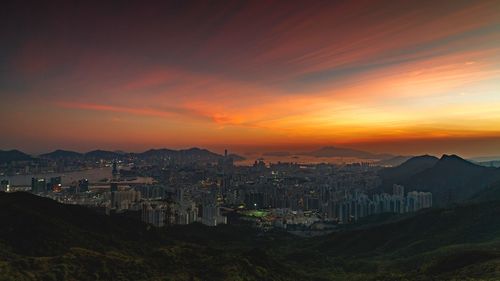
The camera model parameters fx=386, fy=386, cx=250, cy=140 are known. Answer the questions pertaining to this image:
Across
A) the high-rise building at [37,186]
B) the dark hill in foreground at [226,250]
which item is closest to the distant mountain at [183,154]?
the high-rise building at [37,186]

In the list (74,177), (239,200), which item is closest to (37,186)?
(74,177)

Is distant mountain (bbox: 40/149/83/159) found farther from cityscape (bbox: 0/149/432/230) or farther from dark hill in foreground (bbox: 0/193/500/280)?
dark hill in foreground (bbox: 0/193/500/280)

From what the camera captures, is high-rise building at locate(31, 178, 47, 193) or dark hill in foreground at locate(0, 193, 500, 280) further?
high-rise building at locate(31, 178, 47, 193)

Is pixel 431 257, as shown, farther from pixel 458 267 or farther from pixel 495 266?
pixel 495 266

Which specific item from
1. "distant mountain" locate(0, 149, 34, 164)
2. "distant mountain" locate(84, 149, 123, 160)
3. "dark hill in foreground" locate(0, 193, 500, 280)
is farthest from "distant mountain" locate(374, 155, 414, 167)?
"distant mountain" locate(0, 149, 34, 164)

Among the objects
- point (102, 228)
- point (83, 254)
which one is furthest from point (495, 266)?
point (102, 228)

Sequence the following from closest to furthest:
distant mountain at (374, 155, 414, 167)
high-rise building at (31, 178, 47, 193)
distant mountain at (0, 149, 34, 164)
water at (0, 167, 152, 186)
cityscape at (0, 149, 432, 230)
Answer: cityscape at (0, 149, 432, 230), high-rise building at (31, 178, 47, 193), water at (0, 167, 152, 186), distant mountain at (0, 149, 34, 164), distant mountain at (374, 155, 414, 167)

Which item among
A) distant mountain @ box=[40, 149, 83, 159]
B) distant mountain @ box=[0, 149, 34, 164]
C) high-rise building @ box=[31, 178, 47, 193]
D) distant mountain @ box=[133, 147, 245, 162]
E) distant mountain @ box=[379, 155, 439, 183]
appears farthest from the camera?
distant mountain @ box=[133, 147, 245, 162]
